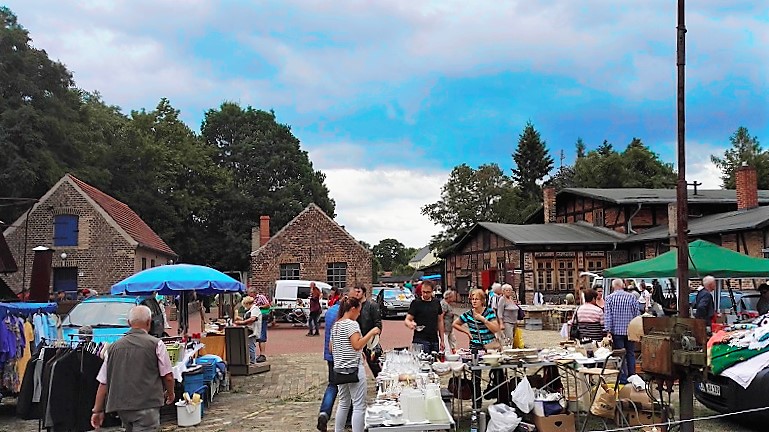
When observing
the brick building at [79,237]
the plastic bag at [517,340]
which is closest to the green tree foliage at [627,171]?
the brick building at [79,237]

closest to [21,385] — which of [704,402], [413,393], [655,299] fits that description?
[413,393]

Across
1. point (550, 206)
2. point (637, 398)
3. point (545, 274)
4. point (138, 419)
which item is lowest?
point (637, 398)

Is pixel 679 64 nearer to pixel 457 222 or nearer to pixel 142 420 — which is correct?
pixel 142 420

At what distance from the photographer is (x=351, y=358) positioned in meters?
7.53

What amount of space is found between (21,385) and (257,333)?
20.2 ft

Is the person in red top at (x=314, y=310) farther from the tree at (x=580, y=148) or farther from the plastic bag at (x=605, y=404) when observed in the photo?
the tree at (x=580, y=148)

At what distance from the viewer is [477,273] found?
1555 inches

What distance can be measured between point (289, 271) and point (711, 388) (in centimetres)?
2879

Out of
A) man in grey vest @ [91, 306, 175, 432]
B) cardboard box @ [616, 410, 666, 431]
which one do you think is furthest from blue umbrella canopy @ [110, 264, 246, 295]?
cardboard box @ [616, 410, 666, 431]

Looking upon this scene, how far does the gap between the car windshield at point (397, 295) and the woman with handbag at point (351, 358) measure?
23.6 metres

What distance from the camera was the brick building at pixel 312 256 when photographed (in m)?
35.8

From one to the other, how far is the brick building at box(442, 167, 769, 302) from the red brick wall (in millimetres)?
17411

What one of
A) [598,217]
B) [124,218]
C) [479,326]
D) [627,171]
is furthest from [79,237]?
[627,171]

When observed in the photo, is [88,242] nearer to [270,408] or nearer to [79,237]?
[79,237]
